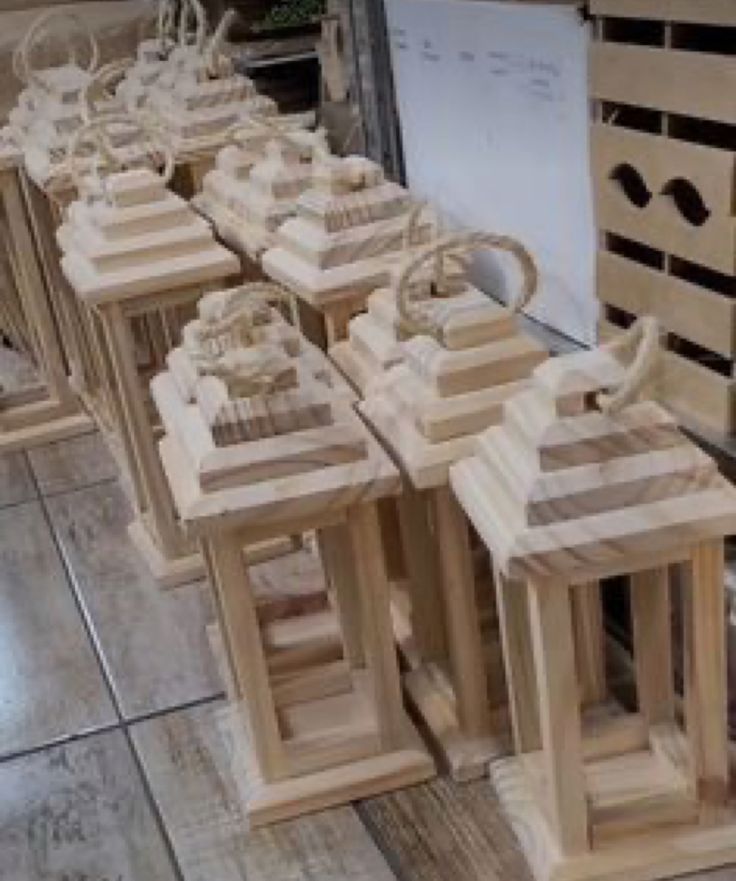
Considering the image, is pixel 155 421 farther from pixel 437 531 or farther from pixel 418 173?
pixel 437 531

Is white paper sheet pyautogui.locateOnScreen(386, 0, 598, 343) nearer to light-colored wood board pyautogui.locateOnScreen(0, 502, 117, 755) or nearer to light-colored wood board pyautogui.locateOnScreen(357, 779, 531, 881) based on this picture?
light-colored wood board pyautogui.locateOnScreen(357, 779, 531, 881)

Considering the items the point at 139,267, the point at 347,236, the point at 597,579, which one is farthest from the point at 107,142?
the point at 597,579

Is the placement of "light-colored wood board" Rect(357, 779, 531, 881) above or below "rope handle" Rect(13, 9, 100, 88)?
below

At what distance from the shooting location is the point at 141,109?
5.62 ft

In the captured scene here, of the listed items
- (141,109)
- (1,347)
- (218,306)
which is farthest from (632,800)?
(1,347)

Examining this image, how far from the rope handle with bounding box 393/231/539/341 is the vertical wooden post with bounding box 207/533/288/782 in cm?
22

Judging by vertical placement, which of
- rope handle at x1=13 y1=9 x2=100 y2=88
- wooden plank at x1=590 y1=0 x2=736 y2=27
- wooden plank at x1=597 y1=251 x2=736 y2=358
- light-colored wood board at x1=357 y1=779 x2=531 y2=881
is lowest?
light-colored wood board at x1=357 y1=779 x2=531 y2=881

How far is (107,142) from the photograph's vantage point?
1.52 metres

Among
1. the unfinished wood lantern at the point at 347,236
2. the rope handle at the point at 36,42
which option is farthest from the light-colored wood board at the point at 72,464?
the unfinished wood lantern at the point at 347,236

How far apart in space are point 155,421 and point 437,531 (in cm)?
75

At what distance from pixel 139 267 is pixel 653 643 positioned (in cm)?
66

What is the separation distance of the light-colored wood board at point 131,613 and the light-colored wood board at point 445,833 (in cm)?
26

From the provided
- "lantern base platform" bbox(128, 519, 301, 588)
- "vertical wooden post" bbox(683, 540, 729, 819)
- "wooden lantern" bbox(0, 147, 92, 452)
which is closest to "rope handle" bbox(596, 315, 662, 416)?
"vertical wooden post" bbox(683, 540, 729, 819)

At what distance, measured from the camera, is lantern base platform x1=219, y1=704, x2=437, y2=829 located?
105 cm
